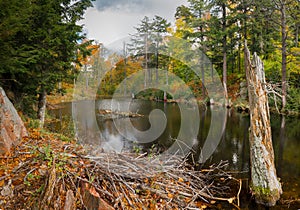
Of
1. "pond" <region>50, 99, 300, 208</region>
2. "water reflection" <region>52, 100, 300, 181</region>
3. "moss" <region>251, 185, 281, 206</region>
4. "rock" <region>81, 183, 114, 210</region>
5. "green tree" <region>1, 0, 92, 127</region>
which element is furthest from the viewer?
"green tree" <region>1, 0, 92, 127</region>

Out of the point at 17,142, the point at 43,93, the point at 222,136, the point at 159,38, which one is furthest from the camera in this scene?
the point at 159,38

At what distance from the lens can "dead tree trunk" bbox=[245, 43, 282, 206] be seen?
3404 millimetres

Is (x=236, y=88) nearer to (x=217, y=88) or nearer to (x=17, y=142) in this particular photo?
(x=217, y=88)

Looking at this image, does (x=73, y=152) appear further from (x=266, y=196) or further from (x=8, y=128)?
(x=266, y=196)

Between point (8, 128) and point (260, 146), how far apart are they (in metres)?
4.51

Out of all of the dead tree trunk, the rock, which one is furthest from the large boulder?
the dead tree trunk

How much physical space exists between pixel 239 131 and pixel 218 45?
1338 centimetres

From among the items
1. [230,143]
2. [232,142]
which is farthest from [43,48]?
[232,142]

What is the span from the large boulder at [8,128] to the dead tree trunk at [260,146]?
4.22m

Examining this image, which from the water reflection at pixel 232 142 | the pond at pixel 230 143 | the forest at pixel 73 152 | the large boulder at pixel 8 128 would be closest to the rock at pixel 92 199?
the forest at pixel 73 152

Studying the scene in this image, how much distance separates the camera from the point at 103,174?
3037mm

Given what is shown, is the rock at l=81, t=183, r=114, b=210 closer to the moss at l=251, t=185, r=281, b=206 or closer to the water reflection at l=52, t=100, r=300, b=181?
the water reflection at l=52, t=100, r=300, b=181

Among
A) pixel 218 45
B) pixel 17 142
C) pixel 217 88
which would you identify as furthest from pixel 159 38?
pixel 17 142

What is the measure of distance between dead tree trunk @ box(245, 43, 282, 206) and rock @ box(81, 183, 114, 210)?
8.15 feet
